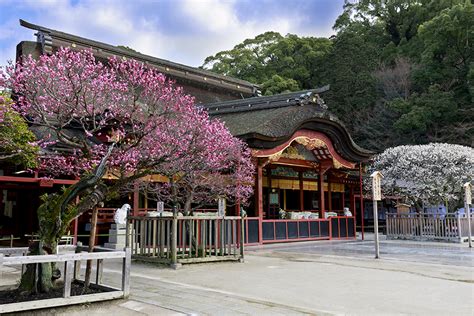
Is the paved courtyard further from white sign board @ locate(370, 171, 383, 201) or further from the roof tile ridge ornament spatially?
the roof tile ridge ornament

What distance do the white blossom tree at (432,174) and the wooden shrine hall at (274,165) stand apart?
2.22 meters

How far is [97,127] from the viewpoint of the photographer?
7.14 meters

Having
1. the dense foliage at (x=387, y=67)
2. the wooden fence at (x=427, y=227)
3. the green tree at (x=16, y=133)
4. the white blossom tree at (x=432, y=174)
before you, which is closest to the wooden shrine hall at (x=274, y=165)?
the green tree at (x=16, y=133)

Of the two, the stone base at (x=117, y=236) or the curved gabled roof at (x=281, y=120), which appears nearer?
the stone base at (x=117, y=236)

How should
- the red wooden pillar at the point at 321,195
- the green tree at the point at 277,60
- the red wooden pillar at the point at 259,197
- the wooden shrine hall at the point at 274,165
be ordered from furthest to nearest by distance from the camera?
the green tree at the point at 277,60 < the red wooden pillar at the point at 321,195 < the red wooden pillar at the point at 259,197 < the wooden shrine hall at the point at 274,165

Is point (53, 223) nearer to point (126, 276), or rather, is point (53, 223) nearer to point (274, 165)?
point (126, 276)

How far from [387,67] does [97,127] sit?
1245 inches

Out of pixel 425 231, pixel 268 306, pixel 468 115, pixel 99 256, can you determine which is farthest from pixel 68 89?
pixel 468 115

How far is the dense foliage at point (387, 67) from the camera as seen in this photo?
2925 cm

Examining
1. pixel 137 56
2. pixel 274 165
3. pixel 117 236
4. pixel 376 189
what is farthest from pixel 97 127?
pixel 137 56

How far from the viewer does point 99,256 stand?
5902mm

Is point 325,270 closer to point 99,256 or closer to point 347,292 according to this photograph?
Result: point 347,292

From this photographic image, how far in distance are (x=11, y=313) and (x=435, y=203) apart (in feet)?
64.8

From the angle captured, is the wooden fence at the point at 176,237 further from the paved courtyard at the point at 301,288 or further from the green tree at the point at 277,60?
the green tree at the point at 277,60
